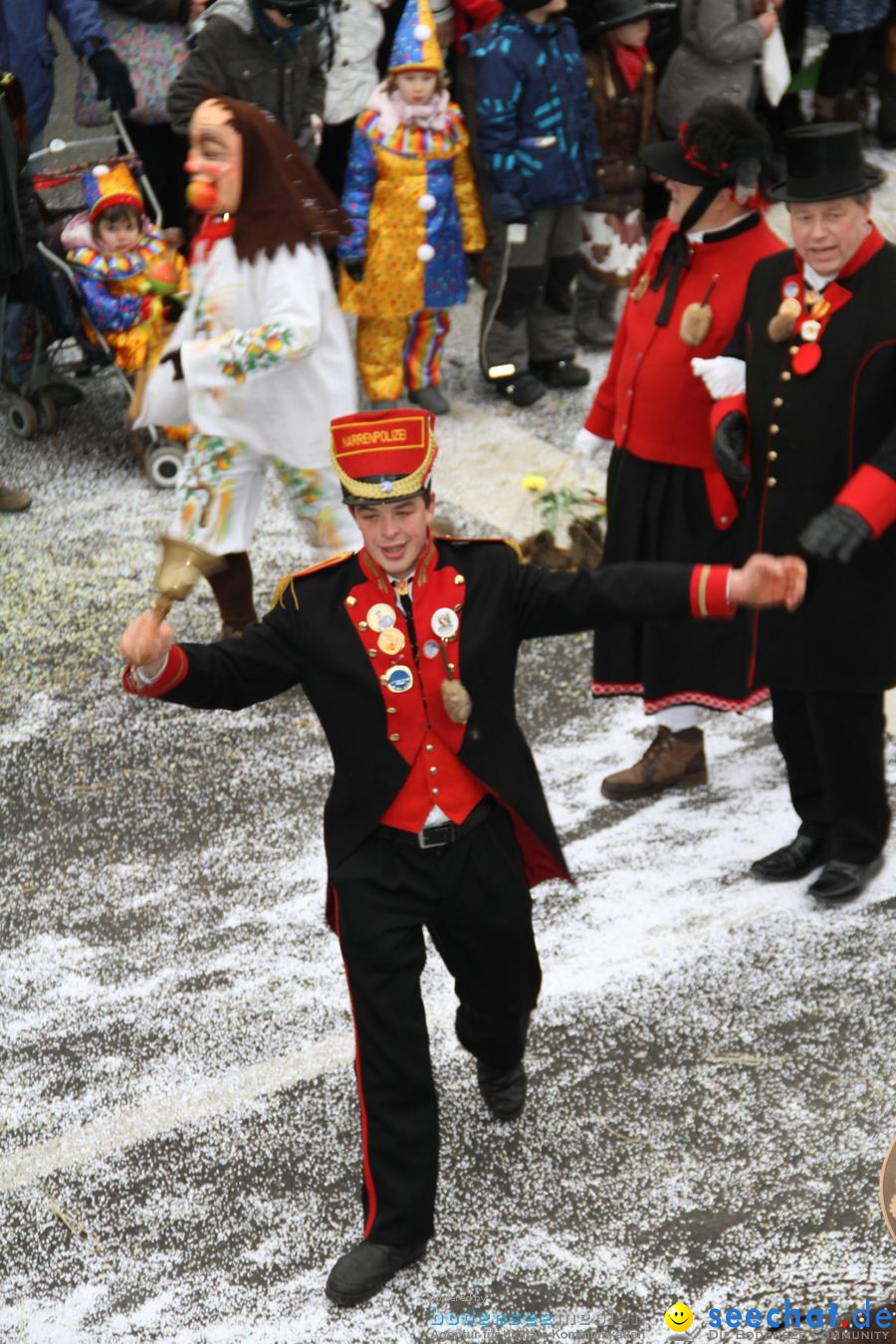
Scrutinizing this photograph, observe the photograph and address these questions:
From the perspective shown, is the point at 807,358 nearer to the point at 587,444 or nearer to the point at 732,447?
the point at 732,447

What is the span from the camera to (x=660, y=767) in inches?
210

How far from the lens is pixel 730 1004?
4.40 m

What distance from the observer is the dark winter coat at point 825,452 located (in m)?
4.25

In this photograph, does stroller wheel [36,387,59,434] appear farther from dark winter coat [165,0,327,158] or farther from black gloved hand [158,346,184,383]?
black gloved hand [158,346,184,383]

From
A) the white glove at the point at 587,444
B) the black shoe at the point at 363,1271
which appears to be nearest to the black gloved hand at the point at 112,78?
the white glove at the point at 587,444

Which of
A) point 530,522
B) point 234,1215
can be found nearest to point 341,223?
point 530,522

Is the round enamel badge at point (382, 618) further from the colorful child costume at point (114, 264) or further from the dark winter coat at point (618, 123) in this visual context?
the dark winter coat at point (618, 123)

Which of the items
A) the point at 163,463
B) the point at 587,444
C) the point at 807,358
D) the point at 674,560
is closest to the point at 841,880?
the point at 674,560

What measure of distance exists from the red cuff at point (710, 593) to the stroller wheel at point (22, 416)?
5.23 metres

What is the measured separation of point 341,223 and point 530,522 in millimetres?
1937

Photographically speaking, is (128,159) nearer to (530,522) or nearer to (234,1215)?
(530,522)

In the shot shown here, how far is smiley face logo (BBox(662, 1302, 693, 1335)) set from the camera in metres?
3.43

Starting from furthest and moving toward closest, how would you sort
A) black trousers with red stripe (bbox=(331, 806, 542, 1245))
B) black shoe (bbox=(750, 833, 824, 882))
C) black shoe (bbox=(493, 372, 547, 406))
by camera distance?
black shoe (bbox=(493, 372, 547, 406)), black shoe (bbox=(750, 833, 824, 882)), black trousers with red stripe (bbox=(331, 806, 542, 1245))

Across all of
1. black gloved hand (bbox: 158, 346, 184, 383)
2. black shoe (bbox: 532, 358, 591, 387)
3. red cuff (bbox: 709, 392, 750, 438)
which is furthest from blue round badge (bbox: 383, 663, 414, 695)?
black shoe (bbox: 532, 358, 591, 387)
